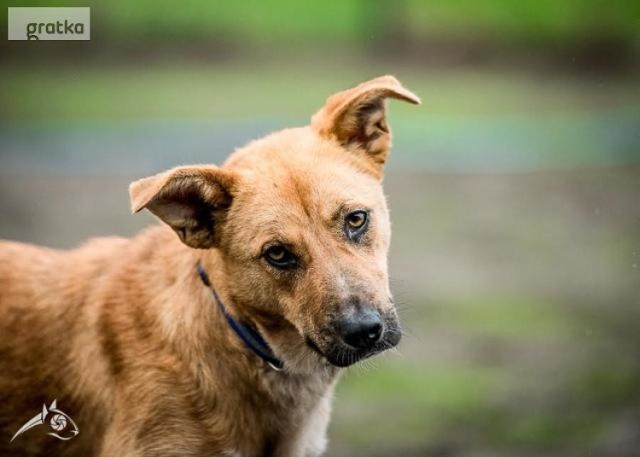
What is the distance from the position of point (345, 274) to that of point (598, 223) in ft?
8.84

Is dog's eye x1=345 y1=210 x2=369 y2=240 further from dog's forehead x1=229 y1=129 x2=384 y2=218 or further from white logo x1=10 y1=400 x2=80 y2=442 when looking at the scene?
white logo x1=10 y1=400 x2=80 y2=442

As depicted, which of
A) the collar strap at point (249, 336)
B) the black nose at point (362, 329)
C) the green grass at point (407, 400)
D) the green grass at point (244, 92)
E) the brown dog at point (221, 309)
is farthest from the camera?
the green grass at point (407, 400)

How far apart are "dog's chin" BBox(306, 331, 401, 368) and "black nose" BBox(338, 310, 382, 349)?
3cm

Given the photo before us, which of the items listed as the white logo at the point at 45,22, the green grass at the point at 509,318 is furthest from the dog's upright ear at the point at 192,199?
the green grass at the point at 509,318

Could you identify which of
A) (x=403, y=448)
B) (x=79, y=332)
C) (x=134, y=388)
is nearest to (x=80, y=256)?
(x=79, y=332)

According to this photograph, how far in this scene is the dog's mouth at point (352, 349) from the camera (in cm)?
359

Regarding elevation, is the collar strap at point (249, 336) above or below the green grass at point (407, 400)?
above

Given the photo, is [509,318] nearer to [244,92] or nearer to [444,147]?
[444,147]

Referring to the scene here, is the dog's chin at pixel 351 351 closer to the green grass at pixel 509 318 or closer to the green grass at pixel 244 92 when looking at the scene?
the green grass at pixel 244 92

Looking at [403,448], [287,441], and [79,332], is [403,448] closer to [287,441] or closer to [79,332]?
[287,441]

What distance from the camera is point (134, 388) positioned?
156 inches

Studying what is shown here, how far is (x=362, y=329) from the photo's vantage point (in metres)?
3.53

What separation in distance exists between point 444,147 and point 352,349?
391 centimetres

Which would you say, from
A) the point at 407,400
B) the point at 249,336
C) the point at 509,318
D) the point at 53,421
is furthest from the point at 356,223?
the point at 509,318
